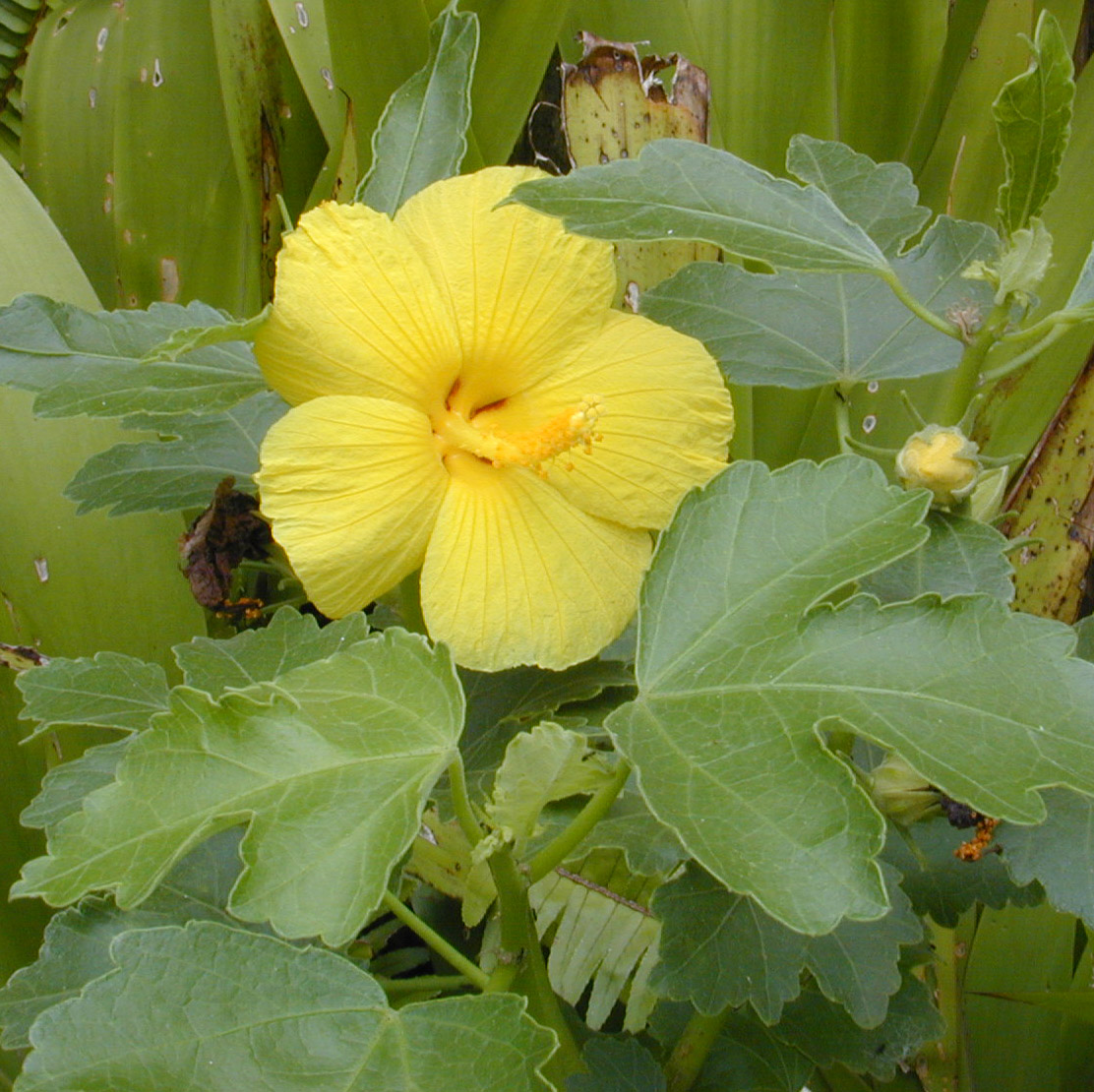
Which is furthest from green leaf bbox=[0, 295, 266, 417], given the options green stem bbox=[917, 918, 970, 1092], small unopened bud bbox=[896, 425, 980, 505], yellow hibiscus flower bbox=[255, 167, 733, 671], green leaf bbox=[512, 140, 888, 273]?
green stem bbox=[917, 918, 970, 1092]

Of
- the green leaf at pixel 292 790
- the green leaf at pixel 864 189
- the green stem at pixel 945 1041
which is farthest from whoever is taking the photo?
the green stem at pixel 945 1041

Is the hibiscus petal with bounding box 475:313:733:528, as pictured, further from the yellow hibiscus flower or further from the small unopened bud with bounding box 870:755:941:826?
the small unopened bud with bounding box 870:755:941:826

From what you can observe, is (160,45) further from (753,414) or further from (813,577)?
(813,577)

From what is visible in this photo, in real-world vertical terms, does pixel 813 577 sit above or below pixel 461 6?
below

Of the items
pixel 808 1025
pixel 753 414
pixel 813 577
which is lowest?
pixel 808 1025

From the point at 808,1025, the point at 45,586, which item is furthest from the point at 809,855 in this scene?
the point at 45,586

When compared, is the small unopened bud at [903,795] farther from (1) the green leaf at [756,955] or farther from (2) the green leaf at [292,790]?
(2) the green leaf at [292,790]

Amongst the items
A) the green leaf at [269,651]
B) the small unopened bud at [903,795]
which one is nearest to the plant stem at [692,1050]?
the small unopened bud at [903,795]
